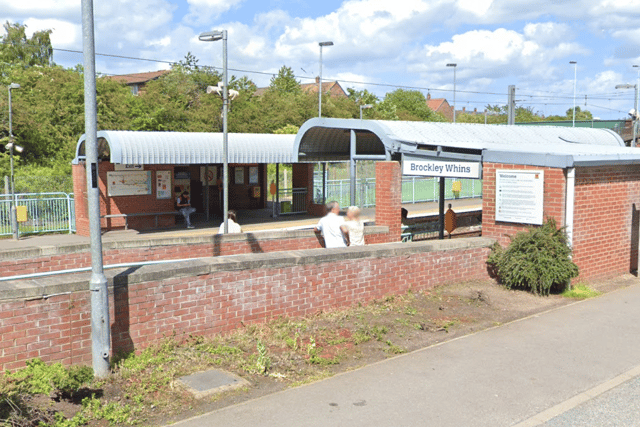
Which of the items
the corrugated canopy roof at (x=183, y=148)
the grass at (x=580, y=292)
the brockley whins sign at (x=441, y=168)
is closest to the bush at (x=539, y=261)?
the grass at (x=580, y=292)

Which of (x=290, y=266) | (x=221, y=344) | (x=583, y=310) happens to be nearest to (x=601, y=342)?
(x=583, y=310)

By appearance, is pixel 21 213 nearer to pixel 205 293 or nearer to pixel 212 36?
pixel 212 36

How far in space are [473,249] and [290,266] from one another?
159 inches

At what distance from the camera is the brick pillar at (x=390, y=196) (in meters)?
13.3

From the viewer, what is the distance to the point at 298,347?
288 inches

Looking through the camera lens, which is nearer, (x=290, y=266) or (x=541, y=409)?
(x=541, y=409)

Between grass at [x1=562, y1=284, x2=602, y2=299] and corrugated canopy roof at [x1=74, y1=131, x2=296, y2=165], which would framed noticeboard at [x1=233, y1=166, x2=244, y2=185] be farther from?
grass at [x1=562, y1=284, x2=602, y2=299]

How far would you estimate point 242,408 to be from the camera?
5.70 meters

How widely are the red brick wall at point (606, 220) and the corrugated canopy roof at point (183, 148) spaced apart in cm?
885

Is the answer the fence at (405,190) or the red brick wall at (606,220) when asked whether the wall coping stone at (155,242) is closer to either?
the red brick wall at (606,220)

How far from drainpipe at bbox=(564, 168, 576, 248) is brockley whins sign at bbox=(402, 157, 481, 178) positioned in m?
1.82

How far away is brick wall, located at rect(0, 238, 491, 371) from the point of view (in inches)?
235

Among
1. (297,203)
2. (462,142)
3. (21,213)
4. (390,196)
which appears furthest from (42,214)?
(462,142)

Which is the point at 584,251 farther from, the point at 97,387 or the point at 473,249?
the point at 97,387
